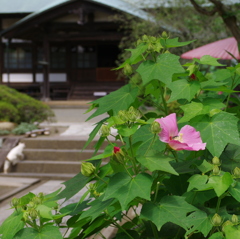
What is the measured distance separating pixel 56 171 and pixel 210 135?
6440mm

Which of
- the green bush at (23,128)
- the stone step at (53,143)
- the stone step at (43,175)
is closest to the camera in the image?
the stone step at (43,175)

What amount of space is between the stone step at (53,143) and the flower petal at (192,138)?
680 centimetres

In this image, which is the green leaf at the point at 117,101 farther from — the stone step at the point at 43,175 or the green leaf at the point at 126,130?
the stone step at the point at 43,175

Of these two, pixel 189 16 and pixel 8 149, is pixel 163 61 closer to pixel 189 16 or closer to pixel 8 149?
pixel 8 149

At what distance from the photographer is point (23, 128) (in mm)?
9008

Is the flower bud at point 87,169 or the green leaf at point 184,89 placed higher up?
the green leaf at point 184,89

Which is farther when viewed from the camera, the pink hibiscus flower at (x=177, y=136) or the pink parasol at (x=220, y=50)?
the pink parasol at (x=220, y=50)

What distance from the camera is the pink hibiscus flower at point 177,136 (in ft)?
4.43

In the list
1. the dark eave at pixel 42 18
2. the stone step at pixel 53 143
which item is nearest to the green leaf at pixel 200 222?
the stone step at pixel 53 143

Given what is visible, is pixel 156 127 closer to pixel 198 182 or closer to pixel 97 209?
pixel 198 182

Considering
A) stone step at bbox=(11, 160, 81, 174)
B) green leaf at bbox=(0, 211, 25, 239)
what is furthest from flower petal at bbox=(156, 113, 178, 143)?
stone step at bbox=(11, 160, 81, 174)

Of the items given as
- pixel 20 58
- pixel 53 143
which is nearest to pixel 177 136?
pixel 53 143

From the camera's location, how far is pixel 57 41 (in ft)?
62.5

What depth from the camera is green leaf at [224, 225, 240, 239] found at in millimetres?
1243
